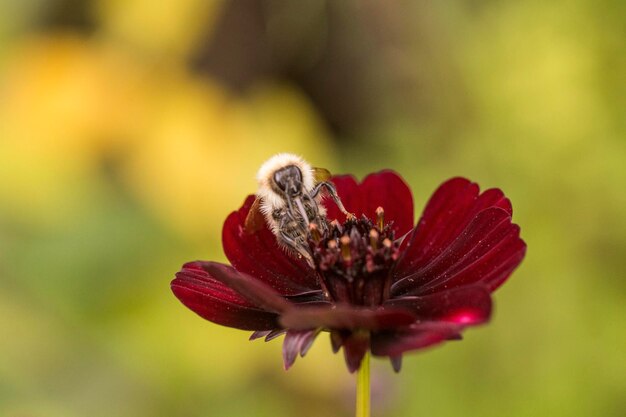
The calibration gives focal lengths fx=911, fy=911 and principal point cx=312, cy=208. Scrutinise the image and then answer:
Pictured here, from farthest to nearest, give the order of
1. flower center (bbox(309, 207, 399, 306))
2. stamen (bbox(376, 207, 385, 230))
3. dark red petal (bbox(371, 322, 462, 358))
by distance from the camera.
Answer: stamen (bbox(376, 207, 385, 230)), flower center (bbox(309, 207, 399, 306)), dark red petal (bbox(371, 322, 462, 358))

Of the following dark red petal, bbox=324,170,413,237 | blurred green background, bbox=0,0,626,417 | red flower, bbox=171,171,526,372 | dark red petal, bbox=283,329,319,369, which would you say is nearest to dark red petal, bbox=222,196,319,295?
red flower, bbox=171,171,526,372

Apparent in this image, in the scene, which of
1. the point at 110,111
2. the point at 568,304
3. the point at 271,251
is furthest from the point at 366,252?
the point at 110,111

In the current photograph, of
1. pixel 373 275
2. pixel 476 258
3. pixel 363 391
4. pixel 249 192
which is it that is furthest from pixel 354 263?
pixel 249 192

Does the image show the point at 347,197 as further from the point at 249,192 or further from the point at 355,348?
the point at 249,192

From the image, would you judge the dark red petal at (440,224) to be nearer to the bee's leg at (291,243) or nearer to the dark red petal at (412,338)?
the bee's leg at (291,243)

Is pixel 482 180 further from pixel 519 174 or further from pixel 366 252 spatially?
pixel 366 252

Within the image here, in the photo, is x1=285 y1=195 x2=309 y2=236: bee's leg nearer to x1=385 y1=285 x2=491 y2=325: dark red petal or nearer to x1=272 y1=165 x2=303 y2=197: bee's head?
x1=272 y1=165 x2=303 y2=197: bee's head
